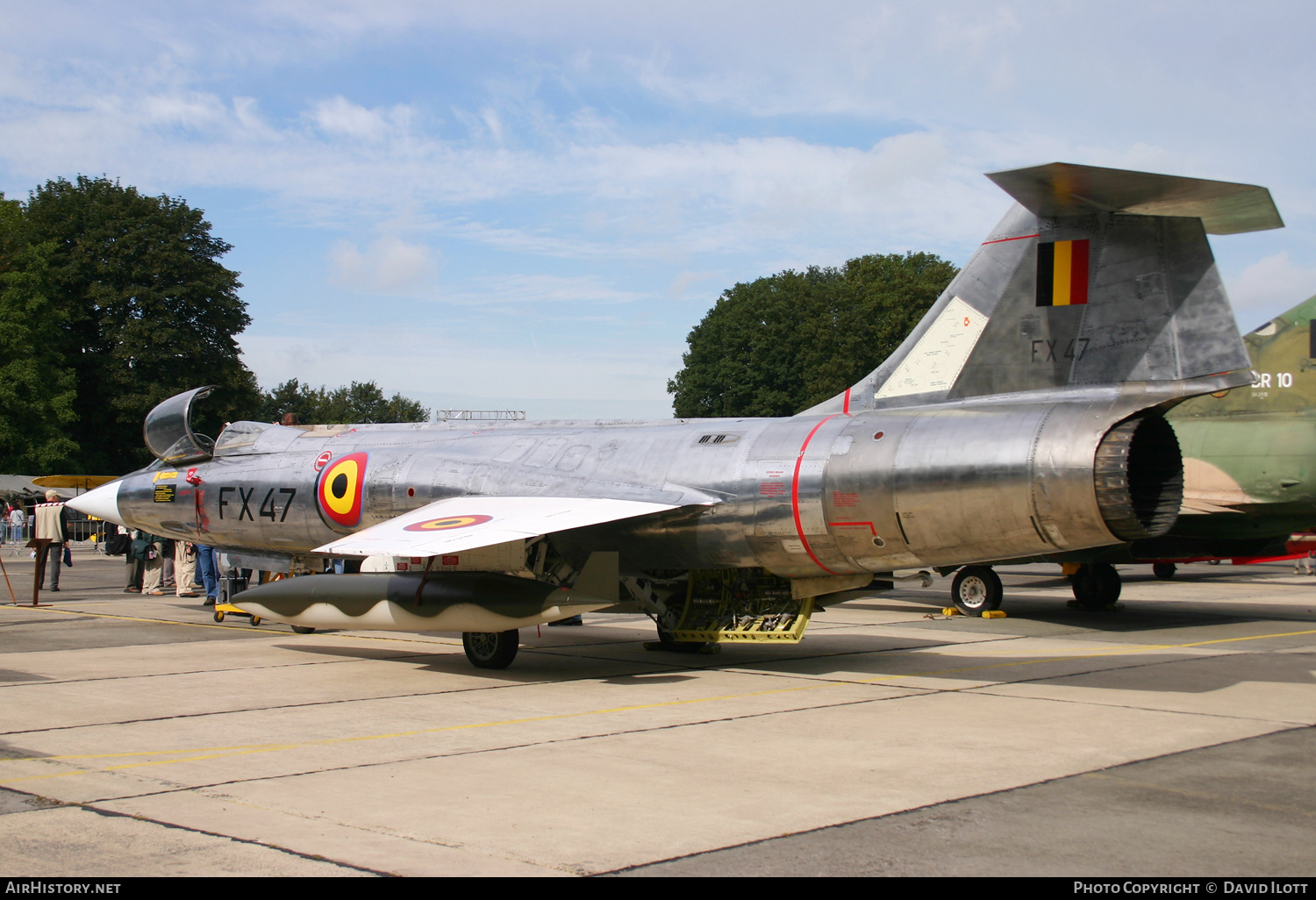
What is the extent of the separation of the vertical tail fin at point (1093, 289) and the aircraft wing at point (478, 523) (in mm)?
3227

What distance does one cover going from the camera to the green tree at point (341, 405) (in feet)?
253

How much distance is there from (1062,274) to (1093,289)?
33 cm

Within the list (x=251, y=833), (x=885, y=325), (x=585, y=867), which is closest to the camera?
(x=585, y=867)

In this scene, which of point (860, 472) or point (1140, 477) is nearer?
point (1140, 477)

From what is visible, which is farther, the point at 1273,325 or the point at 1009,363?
the point at 1273,325

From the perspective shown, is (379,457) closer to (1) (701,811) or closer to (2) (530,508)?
(2) (530,508)

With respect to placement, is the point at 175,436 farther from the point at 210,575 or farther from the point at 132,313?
the point at 132,313

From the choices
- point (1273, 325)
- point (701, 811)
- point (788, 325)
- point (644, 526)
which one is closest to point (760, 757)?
point (701, 811)

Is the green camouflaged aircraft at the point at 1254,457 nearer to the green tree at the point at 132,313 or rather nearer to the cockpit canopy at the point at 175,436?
the cockpit canopy at the point at 175,436

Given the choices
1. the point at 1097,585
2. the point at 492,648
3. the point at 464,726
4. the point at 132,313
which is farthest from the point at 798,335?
the point at 464,726

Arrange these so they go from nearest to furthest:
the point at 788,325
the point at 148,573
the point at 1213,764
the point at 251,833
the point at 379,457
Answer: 1. the point at 251,833
2. the point at 1213,764
3. the point at 379,457
4. the point at 148,573
5. the point at 788,325

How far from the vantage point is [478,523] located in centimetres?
950

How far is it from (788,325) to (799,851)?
2451 inches

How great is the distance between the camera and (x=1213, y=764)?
6.47m
